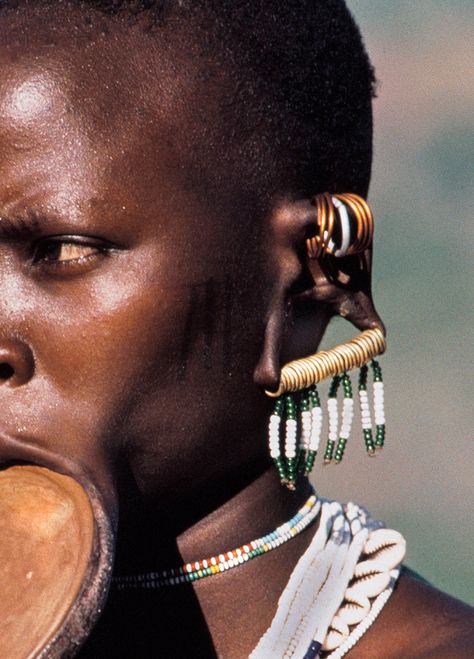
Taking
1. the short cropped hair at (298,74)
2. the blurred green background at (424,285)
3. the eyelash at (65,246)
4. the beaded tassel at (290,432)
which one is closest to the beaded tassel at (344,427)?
the beaded tassel at (290,432)

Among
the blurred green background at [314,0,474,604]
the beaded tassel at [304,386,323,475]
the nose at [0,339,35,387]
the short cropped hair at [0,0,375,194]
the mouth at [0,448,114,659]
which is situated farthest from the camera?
the blurred green background at [314,0,474,604]

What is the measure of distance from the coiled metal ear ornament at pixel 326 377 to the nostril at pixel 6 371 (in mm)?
504

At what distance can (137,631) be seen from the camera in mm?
3139

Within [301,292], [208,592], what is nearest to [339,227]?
[301,292]

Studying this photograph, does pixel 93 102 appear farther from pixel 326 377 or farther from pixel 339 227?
pixel 326 377

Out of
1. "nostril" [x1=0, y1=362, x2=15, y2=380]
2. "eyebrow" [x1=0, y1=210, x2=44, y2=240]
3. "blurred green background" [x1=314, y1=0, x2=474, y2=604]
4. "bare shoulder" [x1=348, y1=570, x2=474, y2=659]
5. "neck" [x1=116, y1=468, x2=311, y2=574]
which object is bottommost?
"blurred green background" [x1=314, y1=0, x2=474, y2=604]

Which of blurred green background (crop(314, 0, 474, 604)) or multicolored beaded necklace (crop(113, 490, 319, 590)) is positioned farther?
blurred green background (crop(314, 0, 474, 604))

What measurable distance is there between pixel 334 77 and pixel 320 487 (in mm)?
4798

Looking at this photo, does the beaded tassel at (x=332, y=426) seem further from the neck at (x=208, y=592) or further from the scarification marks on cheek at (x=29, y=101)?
the scarification marks on cheek at (x=29, y=101)

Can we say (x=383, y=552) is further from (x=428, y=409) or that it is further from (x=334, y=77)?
(x=428, y=409)

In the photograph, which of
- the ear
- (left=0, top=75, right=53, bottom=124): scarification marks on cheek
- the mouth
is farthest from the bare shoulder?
(left=0, top=75, right=53, bottom=124): scarification marks on cheek

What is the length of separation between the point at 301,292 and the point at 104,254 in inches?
17.2

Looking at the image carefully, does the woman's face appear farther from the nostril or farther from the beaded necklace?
the beaded necklace

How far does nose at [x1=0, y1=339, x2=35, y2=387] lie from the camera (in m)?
2.82
